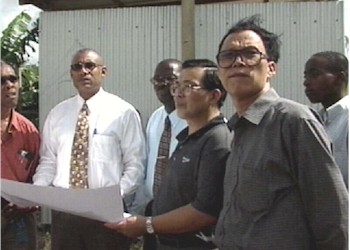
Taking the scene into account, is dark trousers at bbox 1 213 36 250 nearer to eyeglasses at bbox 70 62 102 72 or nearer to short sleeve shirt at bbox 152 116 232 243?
eyeglasses at bbox 70 62 102 72

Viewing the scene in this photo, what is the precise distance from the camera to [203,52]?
6715 mm

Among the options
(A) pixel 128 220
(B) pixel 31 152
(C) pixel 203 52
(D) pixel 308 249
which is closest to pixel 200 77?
(A) pixel 128 220

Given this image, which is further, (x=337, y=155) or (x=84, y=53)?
(x=84, y=53)

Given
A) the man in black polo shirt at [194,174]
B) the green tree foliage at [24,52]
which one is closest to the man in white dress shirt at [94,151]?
the man in black polo shirt at [194,174]

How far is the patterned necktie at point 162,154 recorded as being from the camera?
10.4 feet

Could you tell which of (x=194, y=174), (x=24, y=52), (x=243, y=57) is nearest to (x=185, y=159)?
(x=194, y=174)

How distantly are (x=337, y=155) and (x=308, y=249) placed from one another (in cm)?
96

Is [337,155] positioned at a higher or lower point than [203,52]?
lower

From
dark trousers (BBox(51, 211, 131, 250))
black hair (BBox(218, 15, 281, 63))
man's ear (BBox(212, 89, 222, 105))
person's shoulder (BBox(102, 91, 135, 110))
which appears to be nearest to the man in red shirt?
dark trousers (BBox(51, 211, 131, 250))

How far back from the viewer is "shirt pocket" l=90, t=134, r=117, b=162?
333 cm

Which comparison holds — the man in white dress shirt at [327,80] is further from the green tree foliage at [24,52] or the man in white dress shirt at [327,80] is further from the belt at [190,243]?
the green tree foliage at [24,52]

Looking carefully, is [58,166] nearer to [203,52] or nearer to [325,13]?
[203,52]

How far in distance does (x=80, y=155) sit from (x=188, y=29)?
3404 millimetres

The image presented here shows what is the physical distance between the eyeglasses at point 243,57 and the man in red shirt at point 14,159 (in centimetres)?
149
